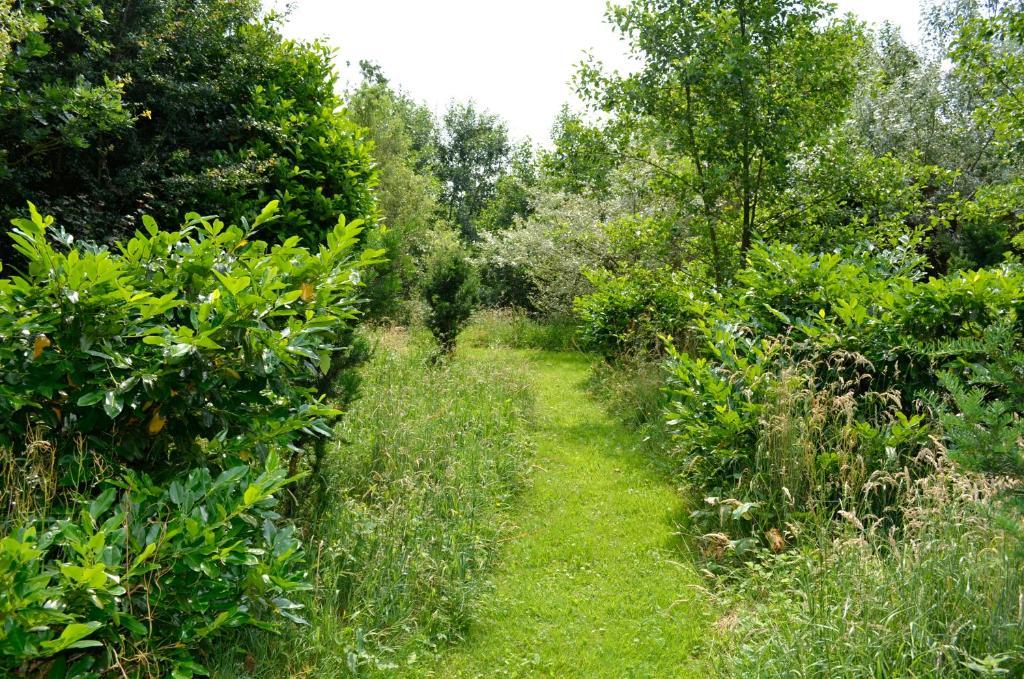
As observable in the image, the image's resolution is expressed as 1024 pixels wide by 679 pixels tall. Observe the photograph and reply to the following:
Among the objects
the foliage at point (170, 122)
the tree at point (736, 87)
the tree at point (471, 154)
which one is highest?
the tree at point (471, 154)

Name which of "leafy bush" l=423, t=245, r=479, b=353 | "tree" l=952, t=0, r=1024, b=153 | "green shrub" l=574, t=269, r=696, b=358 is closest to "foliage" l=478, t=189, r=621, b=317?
"green shrub" l=574, t=269, r=696, b=358

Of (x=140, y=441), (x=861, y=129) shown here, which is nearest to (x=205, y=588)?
(x=140, y=441)

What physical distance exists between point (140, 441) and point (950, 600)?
339 cm

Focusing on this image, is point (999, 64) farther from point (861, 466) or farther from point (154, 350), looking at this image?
point (154, 350)

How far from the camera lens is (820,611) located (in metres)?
2.85

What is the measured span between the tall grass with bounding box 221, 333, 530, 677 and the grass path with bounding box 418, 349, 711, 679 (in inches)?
8.4

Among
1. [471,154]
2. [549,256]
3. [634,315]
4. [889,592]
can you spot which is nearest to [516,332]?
[549,256]

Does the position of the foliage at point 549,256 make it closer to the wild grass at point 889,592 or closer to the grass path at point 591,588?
the grass path at point 591,588

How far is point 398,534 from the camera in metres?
3.82

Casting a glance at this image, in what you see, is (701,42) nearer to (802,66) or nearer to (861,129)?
(802,66)

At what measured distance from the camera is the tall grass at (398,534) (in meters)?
3.02

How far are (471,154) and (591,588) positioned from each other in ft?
111

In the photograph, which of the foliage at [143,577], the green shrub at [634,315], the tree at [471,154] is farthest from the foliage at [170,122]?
the tree at [471,154]

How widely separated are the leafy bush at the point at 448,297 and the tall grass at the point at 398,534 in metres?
4.46
